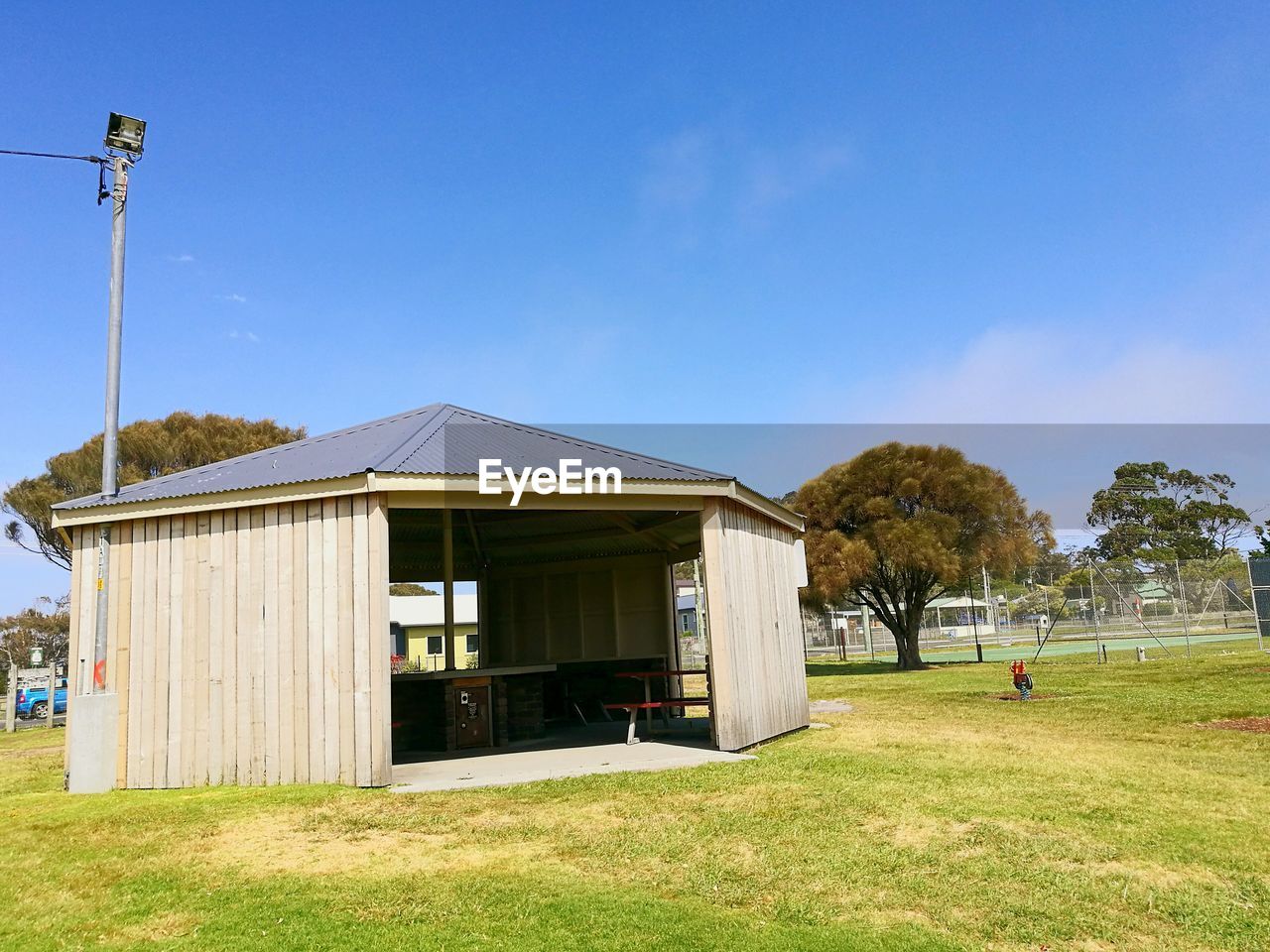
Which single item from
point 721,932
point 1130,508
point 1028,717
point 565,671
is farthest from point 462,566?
point 1130,508

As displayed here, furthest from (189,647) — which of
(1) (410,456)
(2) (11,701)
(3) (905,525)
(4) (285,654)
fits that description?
(3) (905,525)

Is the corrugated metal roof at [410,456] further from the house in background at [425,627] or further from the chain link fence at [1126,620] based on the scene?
the house in background at [425,627]

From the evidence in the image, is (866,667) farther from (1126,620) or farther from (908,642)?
(1126,620)

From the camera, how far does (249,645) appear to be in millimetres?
9023

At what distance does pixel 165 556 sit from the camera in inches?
371

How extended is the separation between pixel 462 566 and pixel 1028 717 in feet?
35.5

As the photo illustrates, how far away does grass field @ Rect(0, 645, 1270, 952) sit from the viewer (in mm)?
4637

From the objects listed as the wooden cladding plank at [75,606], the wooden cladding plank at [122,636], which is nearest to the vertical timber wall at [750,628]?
the wooden cladding plank at [122,636]

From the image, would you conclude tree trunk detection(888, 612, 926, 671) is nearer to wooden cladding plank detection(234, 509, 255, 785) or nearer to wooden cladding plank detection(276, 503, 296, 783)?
wooden cladding plank detection(276, 503, 296, 783)

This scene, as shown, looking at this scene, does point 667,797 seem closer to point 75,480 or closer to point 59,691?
point 59,691

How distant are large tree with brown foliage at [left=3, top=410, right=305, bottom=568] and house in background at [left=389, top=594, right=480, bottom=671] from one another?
33.1ft

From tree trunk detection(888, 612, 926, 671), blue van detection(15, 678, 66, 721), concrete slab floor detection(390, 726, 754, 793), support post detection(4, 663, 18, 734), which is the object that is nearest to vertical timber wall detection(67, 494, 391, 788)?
concrete slab floor detection(390, 726, 754, 793)
